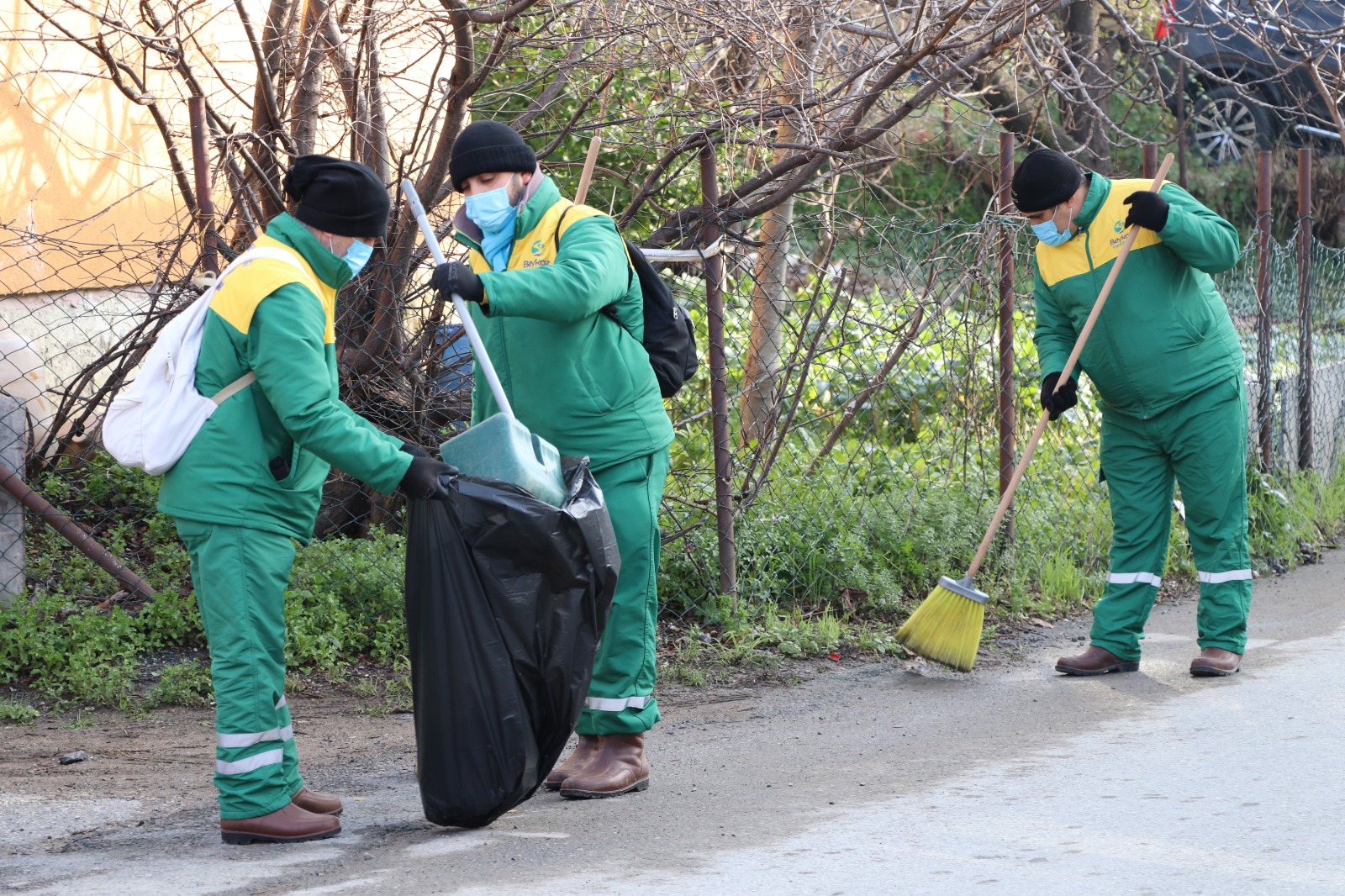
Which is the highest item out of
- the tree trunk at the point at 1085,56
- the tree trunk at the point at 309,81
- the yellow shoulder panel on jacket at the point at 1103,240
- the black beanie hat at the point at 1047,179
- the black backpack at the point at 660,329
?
the tree trunk at the point at 1085,56

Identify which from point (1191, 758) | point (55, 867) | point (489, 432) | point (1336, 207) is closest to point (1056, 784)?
point (1191, 758)

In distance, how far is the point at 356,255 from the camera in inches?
140

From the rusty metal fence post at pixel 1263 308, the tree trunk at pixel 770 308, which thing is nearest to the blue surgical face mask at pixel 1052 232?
the tree trunk at pixel 770 308

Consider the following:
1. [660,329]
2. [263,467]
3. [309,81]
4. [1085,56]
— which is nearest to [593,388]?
[660,329]

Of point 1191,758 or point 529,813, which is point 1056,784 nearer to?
point 1191,758

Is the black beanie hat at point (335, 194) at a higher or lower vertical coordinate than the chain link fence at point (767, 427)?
higher

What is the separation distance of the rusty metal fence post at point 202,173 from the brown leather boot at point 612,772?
2.47m

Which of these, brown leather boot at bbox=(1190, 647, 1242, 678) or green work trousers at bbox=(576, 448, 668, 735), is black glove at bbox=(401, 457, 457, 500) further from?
brown leather boot at bbox=(1190, 647, 1242, 678)

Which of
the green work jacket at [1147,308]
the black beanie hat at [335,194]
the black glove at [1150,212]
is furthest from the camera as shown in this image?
the green work jacket at [1147,308]

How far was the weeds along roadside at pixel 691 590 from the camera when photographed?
16.4 ft

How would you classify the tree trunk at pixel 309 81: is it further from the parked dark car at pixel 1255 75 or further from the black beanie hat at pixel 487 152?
the parked dark car at pixel 1255 75

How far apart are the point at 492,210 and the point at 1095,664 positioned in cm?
277

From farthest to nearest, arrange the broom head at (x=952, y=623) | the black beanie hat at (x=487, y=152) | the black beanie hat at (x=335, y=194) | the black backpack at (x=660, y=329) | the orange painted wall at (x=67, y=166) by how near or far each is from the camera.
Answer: the orange painted wall at (x=67, y=166) < the broom head at (x=952, y=623) < the black backpack at (x=660, y=329) < the black beanie hat at (x=487, y=152) < the black beanie hat at (x=335, y=194)

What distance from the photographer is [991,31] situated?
5523 millimetres
